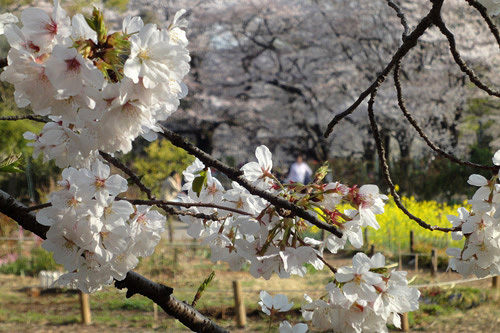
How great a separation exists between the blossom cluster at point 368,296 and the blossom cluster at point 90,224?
0.34 metres

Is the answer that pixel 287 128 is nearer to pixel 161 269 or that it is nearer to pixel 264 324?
pixel 161 269

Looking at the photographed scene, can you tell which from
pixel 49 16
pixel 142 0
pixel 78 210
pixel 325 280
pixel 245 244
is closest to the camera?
pixel 49 16

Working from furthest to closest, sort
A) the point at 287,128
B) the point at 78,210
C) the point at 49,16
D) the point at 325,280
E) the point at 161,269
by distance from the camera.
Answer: the point at 287,128 < the point at 161,269 < the point at 325,280 < the point at 78,210 < the point at 49,16

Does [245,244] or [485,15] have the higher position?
[485,15]

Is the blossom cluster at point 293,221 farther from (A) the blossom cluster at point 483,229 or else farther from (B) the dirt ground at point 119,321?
(B) the dirt ground at point 119,321

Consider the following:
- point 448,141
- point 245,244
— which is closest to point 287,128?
point 448,141

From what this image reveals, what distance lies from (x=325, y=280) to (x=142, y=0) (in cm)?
1038

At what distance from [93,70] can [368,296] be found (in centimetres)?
54

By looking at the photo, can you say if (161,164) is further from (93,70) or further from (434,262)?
(93,70)

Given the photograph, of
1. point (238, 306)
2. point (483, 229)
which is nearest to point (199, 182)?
point (483, 229)

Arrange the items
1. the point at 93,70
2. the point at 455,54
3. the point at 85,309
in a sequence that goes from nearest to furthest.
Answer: the point at 93,70 → the point at 455,54 → the point at 85,309

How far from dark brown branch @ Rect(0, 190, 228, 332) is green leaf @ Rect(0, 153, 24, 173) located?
91 millimetres

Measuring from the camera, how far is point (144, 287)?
981mm

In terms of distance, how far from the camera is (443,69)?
13000 millimetres
